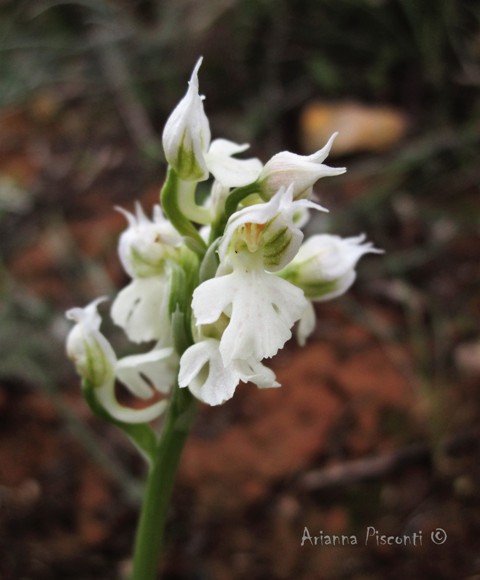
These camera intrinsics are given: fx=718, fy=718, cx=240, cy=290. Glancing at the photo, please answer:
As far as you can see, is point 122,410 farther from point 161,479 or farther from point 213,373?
point 213,373

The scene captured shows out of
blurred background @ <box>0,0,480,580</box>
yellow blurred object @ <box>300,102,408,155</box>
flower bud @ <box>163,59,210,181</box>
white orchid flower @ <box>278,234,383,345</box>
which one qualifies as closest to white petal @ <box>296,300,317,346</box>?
white orchid flower @ <box>278,234,383,345</box>

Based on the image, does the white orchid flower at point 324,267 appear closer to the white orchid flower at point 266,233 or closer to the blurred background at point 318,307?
the white orchid flower at point 266,233

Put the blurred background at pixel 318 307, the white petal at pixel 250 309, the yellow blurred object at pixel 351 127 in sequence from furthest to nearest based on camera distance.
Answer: the yellow blurred object at pixel 351 127
the blurred background at pixel 318 307
the white petal at pixel 250 309

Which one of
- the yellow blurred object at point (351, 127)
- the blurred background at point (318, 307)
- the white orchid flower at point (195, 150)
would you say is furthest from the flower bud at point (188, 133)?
the yellow blurred object at point (351, 127)

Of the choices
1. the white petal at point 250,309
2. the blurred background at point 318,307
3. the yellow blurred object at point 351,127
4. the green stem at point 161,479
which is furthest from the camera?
the yellow blurred object at point 351,127

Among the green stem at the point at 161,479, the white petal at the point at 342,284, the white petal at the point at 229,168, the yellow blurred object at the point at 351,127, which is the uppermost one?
the yellow blurred object at the point at 351,127

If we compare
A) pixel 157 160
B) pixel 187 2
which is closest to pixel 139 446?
pixel 157 160

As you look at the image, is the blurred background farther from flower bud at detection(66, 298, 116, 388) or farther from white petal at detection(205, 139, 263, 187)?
white petal at detection(205, 139, 263, 187)
